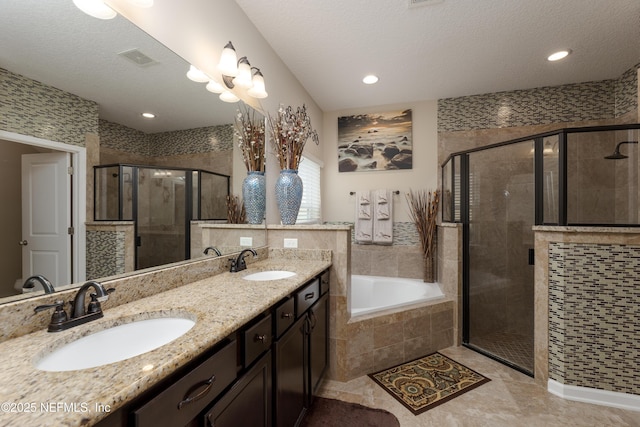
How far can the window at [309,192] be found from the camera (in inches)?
119

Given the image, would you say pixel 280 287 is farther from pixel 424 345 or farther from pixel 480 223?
pixel 480 223

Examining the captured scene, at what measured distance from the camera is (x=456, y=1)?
179 centimetres

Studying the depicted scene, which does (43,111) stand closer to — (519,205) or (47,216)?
(47,216)

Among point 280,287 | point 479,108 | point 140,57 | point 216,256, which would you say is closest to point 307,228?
point 216,256

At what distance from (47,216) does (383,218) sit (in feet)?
9.63

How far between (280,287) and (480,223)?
2.20m

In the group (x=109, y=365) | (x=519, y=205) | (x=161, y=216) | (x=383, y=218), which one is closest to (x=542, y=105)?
(x=519, y=205)

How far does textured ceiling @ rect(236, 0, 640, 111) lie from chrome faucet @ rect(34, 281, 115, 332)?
195 cm

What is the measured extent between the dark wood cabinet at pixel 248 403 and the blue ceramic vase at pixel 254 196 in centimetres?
109

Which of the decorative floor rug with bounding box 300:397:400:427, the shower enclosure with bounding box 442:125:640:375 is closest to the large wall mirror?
the decorative floor rug with bounding box 300:397:400:427

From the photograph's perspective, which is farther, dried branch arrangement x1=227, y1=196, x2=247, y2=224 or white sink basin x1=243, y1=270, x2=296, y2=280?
dried branch arrangement x1=227, y1=196, x2=247, y2=224

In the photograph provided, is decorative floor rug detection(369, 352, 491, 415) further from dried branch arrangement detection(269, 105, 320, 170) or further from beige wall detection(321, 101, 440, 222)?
dried branch arrangement detection(269, 105, 320, 170)

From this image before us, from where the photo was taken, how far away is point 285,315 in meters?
1.24

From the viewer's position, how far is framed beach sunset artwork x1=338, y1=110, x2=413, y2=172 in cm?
334
